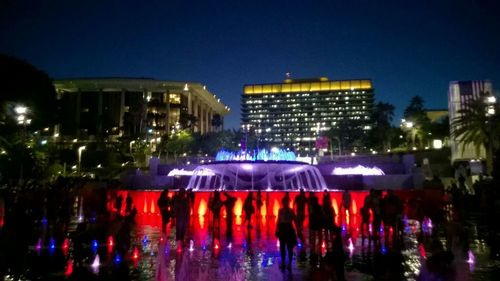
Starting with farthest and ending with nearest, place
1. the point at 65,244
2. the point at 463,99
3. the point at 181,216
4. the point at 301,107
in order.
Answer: the point at 301,107, the point at 463,99, the point at 65,244, the point at 181,216

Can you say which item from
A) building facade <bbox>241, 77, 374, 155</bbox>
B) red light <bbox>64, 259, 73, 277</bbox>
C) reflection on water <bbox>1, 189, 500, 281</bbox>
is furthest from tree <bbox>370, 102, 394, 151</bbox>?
red light <bbox>64, 259, 73, 277</bbox>

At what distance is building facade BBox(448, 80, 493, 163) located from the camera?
42.5 m

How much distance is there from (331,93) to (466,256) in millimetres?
171739

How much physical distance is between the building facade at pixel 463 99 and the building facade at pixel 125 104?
55312mm

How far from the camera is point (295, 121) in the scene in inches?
7229

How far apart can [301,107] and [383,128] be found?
91.3 m

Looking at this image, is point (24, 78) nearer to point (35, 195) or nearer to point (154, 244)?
point (35, 195)

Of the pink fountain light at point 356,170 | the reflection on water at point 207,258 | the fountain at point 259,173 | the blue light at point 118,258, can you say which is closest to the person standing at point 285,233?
the reflection on water at point 207,258

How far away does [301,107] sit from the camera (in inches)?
7185

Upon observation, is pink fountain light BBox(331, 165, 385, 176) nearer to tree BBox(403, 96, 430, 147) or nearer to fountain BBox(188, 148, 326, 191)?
fountain BBox(188, 148, 326, 191)

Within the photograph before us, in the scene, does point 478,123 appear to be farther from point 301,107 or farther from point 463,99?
point 301,107

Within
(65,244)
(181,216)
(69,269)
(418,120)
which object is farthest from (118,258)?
(418,120)

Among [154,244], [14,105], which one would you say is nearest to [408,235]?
[154,244]

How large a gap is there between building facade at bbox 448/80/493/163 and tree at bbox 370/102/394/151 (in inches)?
1725
